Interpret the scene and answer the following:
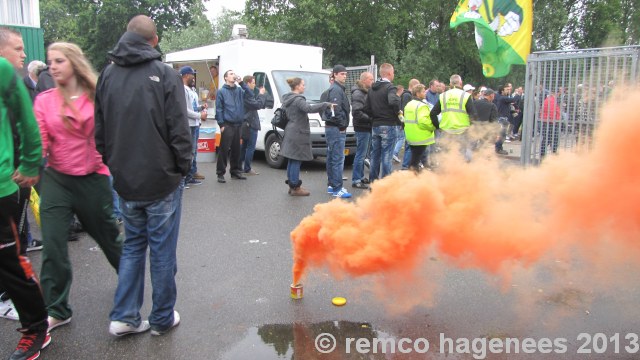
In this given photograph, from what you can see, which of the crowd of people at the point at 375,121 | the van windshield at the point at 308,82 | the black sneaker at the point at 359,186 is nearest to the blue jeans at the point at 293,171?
the crowd of people at the point at 375,121

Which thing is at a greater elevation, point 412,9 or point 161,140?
point 412,9

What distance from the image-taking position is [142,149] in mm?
3139

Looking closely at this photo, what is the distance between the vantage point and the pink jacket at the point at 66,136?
11.2ft

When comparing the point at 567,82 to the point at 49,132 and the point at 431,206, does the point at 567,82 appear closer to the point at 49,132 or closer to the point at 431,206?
the point at 431,206

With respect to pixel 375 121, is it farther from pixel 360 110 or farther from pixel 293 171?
pixel 293 171

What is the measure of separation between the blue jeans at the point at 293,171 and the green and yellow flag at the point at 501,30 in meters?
3.46

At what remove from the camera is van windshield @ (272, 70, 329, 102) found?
440 inches

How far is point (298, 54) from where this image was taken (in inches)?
490

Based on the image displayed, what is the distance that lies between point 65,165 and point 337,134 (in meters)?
5.15

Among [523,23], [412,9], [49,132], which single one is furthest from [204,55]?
[412,9]

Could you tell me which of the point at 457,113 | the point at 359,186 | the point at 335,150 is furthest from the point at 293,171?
the point at 457,113

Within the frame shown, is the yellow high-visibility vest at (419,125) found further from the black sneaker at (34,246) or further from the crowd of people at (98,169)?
the black sneaker at (34,246)

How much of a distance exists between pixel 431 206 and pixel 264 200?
4818 mm

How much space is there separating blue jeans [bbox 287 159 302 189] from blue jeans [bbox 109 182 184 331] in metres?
4.56
